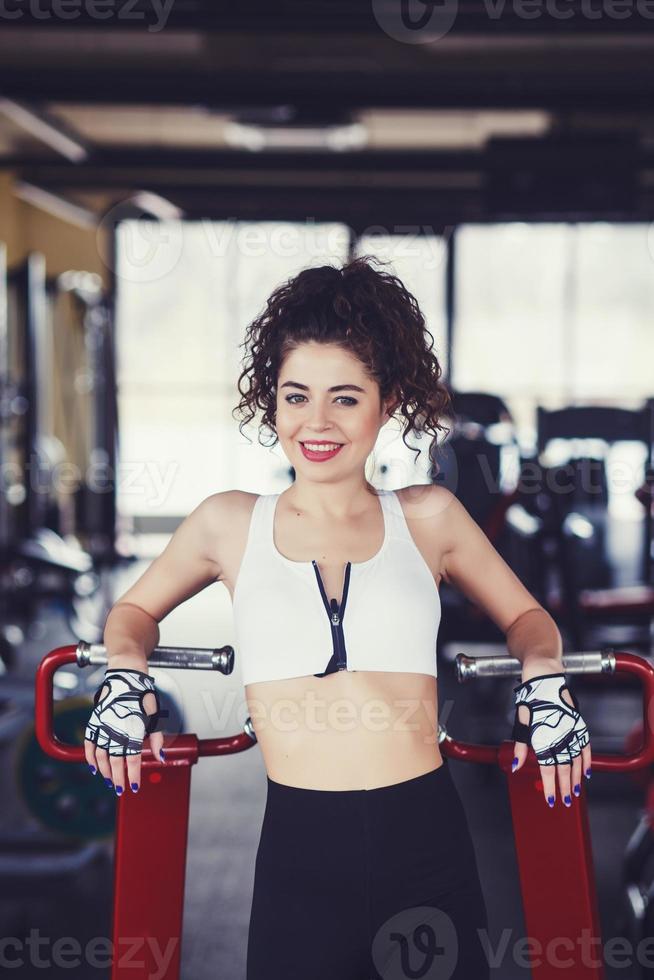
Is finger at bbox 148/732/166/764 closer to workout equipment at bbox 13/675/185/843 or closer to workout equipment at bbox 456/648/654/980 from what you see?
workout equipment at bbox 456/648/654/980

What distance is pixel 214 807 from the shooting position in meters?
3.35

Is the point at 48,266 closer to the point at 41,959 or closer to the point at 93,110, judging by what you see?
the point at 93,110

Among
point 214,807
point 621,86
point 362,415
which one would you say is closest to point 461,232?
point 621,86

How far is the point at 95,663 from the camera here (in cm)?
123

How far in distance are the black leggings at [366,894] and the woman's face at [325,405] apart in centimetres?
38

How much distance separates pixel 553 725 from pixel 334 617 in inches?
10.4

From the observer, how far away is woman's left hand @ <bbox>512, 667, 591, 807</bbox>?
1.09m

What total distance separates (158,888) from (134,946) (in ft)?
0.23

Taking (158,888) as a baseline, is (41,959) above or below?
below

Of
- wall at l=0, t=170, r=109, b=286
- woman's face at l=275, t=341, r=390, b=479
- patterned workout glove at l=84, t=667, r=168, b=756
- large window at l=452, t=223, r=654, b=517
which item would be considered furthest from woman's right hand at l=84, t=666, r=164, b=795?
large window at l=452, t=223, r=654, b=517

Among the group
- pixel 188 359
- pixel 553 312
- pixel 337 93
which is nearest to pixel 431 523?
pixel 337 93

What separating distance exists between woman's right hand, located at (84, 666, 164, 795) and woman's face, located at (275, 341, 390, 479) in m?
0.32

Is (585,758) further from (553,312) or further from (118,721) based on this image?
(553,312)

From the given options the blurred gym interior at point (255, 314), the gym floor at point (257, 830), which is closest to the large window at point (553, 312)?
the blurred gym interior at point (255, 314)
